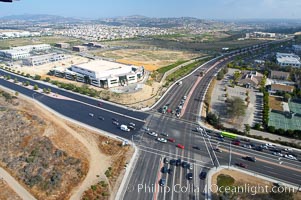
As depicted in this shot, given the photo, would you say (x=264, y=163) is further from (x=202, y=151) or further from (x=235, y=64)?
(x=235, y=64)

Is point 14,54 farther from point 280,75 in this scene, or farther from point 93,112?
point 280,75

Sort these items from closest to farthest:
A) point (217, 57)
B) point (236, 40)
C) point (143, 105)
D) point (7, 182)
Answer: point (7, 182) < point (143, 105) < point (217, 57) < point (236, 40)

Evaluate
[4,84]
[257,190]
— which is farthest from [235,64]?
[4,84]

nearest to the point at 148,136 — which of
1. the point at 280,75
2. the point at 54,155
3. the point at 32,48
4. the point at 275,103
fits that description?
the point at 54,155

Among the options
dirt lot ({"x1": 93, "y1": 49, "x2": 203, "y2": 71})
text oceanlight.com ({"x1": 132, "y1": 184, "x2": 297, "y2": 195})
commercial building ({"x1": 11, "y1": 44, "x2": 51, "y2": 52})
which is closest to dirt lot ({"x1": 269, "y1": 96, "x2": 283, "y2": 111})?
text oceanlight.com ({"x1": 132, "y1": 184, "x2": 297, "y2": 195})

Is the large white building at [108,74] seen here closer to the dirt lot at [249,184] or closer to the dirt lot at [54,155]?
the dirt lot at [54,155]

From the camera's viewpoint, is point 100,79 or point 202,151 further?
point 100,79

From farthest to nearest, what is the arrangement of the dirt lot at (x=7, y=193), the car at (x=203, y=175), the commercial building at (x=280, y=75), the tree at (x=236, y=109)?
the commercial building at (x=280, y=75) → the tree at (x=236, y=109) → the car at (x=203, y=175) → the dirt lot at (x=7, y=193)

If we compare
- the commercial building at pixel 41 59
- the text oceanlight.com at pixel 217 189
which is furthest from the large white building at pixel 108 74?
the text oceanlight.com at pixel 217 189
